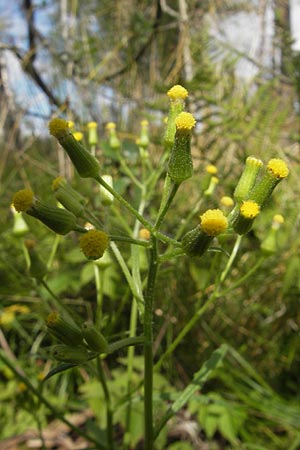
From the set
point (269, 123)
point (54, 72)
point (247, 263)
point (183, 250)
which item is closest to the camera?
point (183, 250)

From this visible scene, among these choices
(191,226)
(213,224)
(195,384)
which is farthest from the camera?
(191,226)

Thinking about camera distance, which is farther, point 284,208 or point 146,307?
point 284,208

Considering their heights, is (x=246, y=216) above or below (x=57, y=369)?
above

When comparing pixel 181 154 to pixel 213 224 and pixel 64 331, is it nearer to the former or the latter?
pixel 213 224

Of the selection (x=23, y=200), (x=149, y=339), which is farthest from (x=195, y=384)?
(x=23, y=200)

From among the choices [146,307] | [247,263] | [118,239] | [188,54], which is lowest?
[247,263]

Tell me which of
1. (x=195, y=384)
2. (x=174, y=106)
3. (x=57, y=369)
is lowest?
(x=195, y=384)

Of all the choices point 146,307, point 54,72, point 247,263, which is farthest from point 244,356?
point 54,72

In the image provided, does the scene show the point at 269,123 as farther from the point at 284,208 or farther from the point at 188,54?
the point at 188,54
